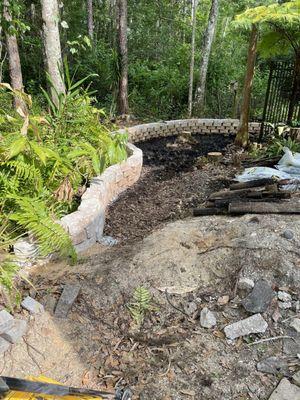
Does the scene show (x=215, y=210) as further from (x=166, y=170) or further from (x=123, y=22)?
(x=123, y=22)

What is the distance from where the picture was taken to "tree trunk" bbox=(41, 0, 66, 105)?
4930 mm

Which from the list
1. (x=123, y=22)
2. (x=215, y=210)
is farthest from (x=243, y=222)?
(x=123, y=22)

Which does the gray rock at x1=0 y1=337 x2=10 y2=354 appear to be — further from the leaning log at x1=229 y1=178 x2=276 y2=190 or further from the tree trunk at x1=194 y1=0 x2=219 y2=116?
the tree trunk at x1=194 y1=0 x2=219 y2=116

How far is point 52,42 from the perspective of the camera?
5.16m

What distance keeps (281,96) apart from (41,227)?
21.6ft

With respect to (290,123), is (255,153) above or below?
below

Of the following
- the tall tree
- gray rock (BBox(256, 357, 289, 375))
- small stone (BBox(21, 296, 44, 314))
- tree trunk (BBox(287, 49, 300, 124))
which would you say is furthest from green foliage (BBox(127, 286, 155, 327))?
tree trunk (BBox(287, 49, 300, 124))

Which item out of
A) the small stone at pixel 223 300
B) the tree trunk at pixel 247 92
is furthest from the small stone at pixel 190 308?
the tree trunk at pixel 247 92

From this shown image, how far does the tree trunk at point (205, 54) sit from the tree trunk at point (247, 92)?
2.20 metres

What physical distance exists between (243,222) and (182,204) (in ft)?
5.80

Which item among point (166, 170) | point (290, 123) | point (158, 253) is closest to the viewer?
point (158, 253)

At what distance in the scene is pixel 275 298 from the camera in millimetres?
2883

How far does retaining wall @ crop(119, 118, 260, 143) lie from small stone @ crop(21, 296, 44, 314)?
6.22 meters

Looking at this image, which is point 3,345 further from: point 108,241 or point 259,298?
point 108,241
